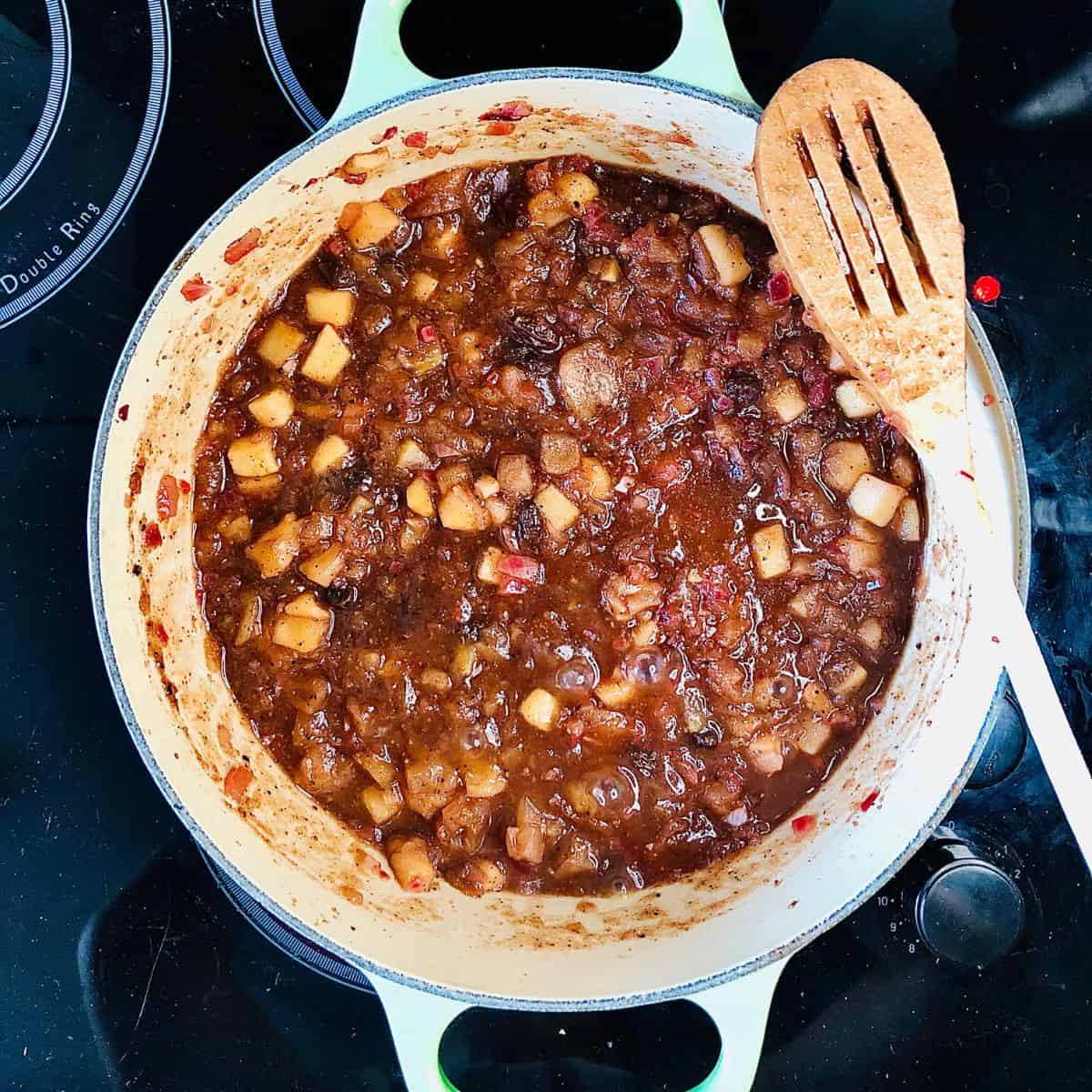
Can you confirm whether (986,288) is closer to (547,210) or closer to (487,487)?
(547,210)

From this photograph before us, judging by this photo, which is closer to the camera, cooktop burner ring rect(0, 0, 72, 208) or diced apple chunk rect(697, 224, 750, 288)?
cooktop burner ring rect(0, 0, 72, 208)

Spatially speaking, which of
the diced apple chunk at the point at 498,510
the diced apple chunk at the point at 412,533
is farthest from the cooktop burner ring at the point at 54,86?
the diced apple chunk at the point at 498,510

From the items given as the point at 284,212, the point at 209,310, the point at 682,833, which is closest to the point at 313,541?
the point at 209,310

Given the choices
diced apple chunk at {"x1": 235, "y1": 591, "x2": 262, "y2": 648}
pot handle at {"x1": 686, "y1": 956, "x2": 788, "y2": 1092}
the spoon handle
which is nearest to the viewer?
the spoon handle

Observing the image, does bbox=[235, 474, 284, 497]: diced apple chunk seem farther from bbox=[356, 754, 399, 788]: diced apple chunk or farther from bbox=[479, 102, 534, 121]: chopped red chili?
bbox=[479, 102, 534, 121]: chopped red chili

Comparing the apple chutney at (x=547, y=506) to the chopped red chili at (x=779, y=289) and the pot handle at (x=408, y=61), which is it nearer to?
the chopped red chili at (x=779, y=289)

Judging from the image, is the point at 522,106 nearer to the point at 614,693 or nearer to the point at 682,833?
the point at 614,693

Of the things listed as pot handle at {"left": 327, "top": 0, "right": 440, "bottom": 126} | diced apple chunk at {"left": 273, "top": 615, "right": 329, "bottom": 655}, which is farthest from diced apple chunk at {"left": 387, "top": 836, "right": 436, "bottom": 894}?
pot handle at {"left": 327, "top": 0, "right": 440, "bottom": 126}
